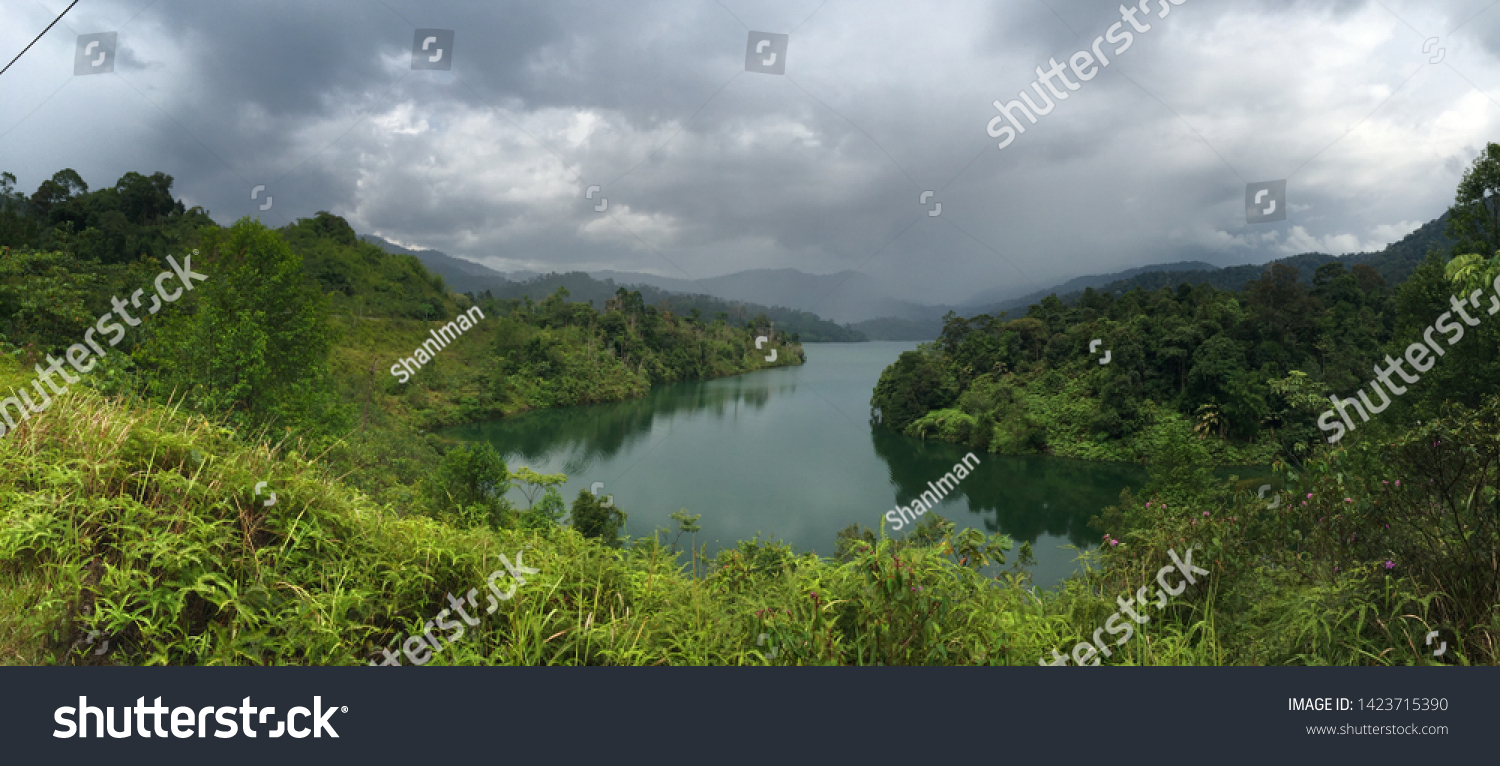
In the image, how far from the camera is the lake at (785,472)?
15680mm

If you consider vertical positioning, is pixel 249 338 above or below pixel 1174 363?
below

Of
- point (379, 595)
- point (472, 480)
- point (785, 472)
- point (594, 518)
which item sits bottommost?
point (785, 472)

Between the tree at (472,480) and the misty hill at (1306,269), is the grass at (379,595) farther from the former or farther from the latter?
the misty hill at (1306,269)

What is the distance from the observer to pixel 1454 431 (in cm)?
207

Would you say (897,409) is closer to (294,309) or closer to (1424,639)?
(294,309)

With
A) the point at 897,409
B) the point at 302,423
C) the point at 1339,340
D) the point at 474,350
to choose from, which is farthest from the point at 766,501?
the point at 474,350

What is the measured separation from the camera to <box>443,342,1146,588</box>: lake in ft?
51.4

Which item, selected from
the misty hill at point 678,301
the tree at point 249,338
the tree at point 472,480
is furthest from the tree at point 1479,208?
the misty hill at point 678,301

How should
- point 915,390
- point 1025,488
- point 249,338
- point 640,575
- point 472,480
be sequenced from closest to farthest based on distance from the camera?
point 640,575, point 249,338, point 472,480, point 1025,488, point 915,390

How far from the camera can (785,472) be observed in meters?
21.3

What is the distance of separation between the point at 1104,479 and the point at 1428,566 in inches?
819

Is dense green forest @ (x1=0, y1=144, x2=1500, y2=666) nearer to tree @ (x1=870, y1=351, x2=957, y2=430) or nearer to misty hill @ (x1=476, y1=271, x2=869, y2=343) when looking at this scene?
tree @ (x1=870, y1=351, x2=957, y2=430)

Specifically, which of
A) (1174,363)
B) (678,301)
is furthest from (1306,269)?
(678,301)

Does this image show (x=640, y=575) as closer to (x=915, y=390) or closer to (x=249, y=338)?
(x=249, y=338)
